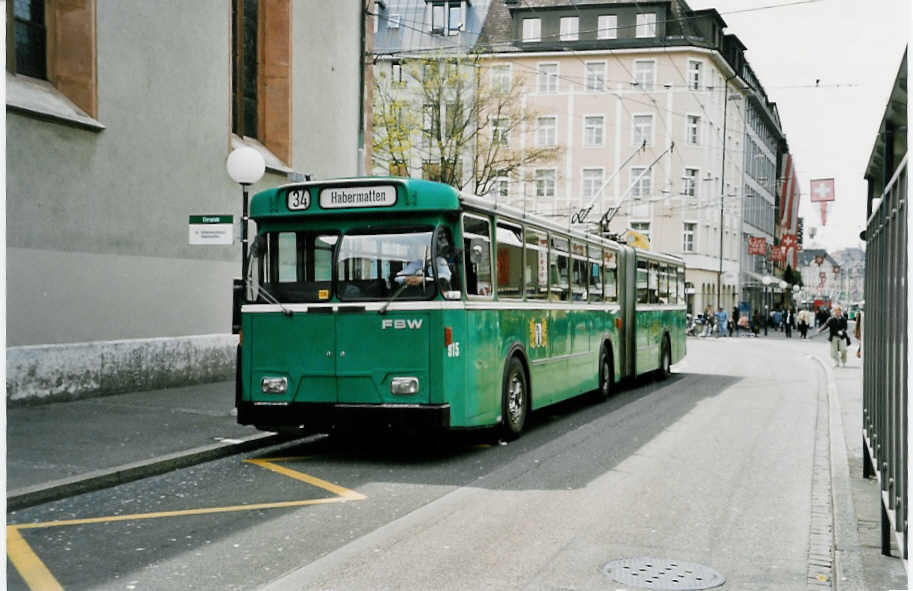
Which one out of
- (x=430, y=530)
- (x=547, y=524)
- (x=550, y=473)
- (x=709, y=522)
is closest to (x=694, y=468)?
(x=550, y=473)

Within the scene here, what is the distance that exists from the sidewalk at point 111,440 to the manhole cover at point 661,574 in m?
4.59

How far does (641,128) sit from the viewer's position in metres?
58.1

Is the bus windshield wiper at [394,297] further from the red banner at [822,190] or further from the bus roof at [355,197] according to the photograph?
the red banner at [822,190]

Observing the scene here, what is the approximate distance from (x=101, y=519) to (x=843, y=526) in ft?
17.3

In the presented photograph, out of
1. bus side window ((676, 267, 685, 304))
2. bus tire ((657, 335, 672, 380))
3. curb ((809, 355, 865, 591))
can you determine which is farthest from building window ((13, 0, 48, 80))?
bus side window ((676, 267, 685, 304))

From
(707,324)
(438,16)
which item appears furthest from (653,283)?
(438,16)

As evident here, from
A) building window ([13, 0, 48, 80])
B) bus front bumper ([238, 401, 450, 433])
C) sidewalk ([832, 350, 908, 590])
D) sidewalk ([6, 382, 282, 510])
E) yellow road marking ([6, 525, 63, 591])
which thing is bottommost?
yellow road marking ([6, 525, 63, 591])

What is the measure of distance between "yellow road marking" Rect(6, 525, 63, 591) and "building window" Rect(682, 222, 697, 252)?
55.5 metres

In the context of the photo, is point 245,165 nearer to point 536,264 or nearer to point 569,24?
point 536,264

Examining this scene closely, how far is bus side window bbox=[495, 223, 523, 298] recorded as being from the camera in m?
→ 11.0

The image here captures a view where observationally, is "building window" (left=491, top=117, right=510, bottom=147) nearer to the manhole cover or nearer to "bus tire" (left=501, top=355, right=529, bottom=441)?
"bus tire" (left=501, top=355, right=529, bottom=441)

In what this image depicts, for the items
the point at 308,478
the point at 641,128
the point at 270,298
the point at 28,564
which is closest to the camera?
the point at 28,564

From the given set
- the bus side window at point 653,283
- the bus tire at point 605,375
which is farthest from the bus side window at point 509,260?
the bus side window at point 653,283

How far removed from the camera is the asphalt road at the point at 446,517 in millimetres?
5859
